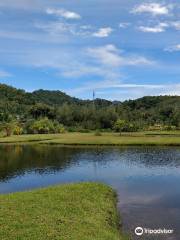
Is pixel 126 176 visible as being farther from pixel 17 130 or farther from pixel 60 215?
pixel 17 130

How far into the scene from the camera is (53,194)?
33344 mm

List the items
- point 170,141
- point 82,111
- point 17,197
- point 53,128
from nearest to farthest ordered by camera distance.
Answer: point 17,197
point 170,141
point 53,128
point 82,111

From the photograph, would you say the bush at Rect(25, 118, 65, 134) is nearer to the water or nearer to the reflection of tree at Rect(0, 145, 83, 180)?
the reflection of tree at Rect(0, 145, 83, 180)

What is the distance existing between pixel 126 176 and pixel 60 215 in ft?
81.7

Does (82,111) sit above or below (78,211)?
above

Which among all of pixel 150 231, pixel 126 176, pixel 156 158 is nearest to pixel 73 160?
pixel 156 158

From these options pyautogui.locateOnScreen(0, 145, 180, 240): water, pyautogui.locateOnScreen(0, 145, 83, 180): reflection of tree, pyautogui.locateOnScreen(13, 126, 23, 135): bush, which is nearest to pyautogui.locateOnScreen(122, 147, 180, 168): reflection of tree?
pyautogui.locateOnScreen(0, 145, 180, 240): water

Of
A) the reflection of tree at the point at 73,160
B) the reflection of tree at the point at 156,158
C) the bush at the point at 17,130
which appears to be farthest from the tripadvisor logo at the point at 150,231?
the bush at the point at 17,130

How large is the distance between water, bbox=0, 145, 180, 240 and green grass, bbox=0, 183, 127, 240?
191cm

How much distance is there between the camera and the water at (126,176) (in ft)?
100

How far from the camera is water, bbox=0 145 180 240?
100ft

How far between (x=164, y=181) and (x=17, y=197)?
20.0 metres

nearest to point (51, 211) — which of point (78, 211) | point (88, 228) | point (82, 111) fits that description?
point (78, 211)

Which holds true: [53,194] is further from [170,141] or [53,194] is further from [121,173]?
[170,141]
